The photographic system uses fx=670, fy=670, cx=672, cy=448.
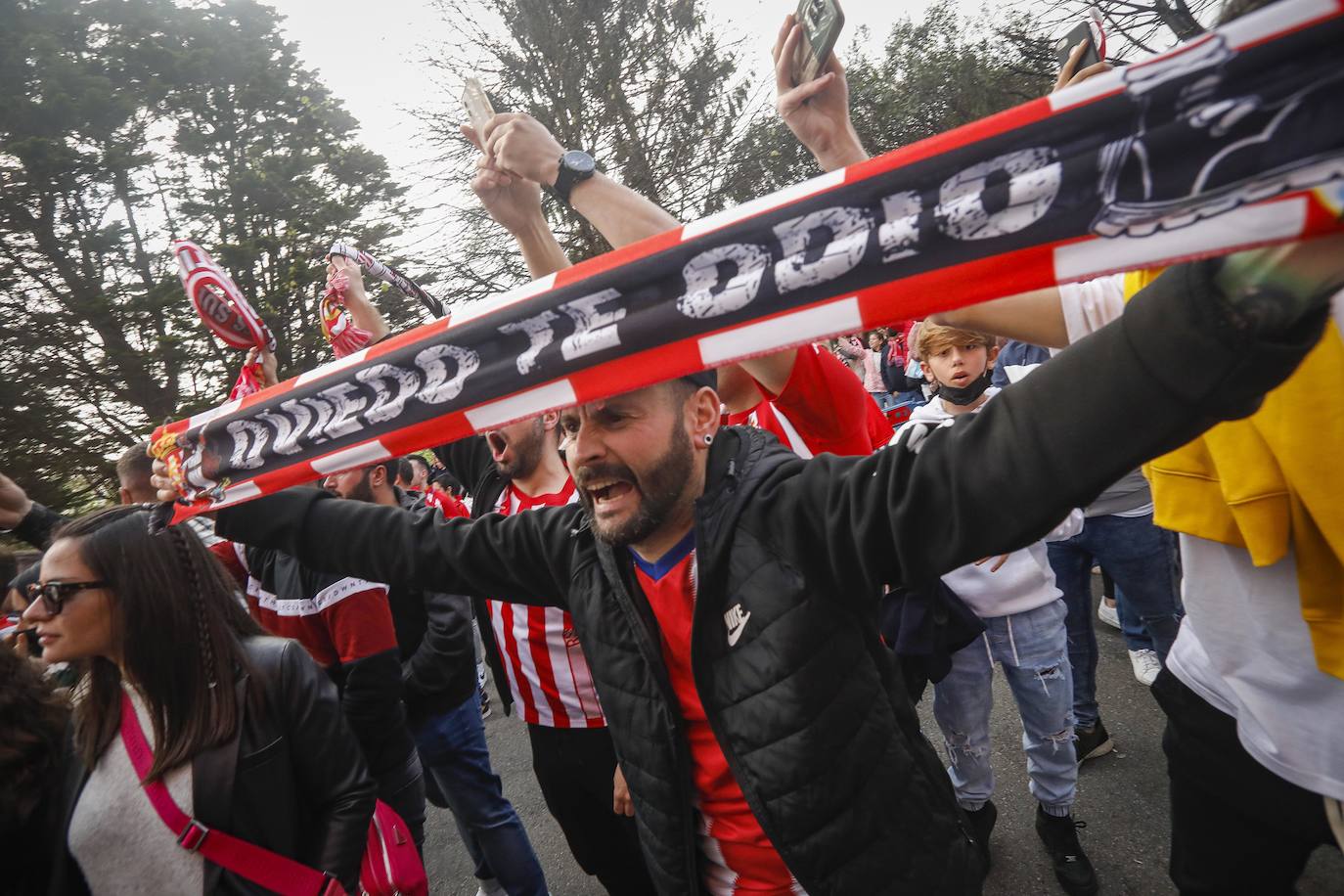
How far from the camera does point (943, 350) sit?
271 centimetres

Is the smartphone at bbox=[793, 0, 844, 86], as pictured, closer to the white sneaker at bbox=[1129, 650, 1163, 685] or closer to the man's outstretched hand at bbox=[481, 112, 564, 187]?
the man's outstretched hand at bbox=[481, 112, 564, 187]

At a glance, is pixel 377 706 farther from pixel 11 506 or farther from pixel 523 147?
pixel 523 147

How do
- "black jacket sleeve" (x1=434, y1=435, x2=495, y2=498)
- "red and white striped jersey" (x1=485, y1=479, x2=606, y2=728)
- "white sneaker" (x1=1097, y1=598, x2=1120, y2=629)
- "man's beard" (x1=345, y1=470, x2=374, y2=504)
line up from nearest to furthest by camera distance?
"red and white striped jersey" (x1=485, y1=479, x2=606, y2=728) → "man's beard" (x1=345, y1=470, x2=374, y2=504) → "black jacket sleeve" (x1=434, y1=435, x2=495, y2=498) → "white sneaker" (x1=1097, y1=598, x2=1120, y2=629)

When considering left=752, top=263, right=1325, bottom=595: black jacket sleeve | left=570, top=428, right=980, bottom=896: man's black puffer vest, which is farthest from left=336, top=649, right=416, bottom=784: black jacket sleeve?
left=752, top=263, right=1325, bottom=595: black jacket sleeve

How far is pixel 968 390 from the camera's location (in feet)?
8.98

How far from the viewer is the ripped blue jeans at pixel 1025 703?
2.45 m

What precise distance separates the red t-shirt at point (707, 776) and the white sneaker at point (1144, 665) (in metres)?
2.94

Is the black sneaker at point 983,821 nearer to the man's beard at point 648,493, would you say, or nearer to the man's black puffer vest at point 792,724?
the man's black puffer vest at point 792,724

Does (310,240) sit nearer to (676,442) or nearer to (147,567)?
(147,567)

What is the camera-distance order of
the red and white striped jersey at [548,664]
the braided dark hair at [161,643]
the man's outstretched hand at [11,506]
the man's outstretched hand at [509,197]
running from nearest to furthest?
the braided dark hair at [161,643] < the man's outstretched hand at [509,197] < the red and white striped jersey at [548,664] < the man's outstretched hand at [11,506]

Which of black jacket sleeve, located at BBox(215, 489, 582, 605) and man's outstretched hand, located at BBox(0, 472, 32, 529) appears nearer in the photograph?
black jacket sleeve, located at BBox(215, 489, 582, 605)

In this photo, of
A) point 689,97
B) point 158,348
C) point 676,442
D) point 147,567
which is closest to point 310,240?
point 158,348

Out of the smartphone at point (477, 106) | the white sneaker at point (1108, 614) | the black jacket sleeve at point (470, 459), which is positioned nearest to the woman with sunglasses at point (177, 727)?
the black jacket sleeve at point (470, 459)

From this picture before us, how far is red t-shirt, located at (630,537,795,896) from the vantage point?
1.47m
